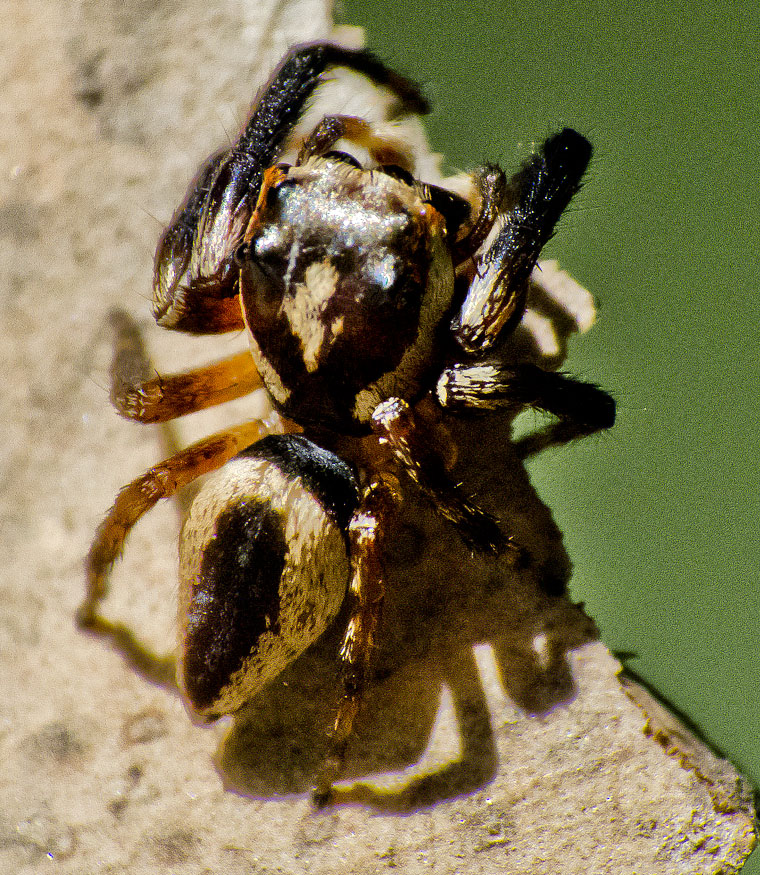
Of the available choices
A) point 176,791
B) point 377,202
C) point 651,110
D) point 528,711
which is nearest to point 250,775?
point 176,791

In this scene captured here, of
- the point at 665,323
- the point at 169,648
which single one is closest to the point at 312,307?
the point at 665,323

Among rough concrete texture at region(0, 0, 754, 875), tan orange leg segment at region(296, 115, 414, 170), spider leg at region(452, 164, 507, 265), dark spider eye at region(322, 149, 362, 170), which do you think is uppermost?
tan orange leg segment at region(296, 115, 414, 170)

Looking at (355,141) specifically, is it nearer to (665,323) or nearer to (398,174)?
(398,174)

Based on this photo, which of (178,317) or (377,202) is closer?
(377,202)

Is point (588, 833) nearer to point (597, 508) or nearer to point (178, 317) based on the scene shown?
point (597, 508)

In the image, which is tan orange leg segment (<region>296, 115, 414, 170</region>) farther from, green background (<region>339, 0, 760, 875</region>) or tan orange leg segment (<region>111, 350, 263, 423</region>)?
tan orange leg segment (<region>111, 350, 263, 423</region>)

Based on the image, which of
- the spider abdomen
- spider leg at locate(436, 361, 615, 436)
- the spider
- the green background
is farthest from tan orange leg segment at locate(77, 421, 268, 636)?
the green background
